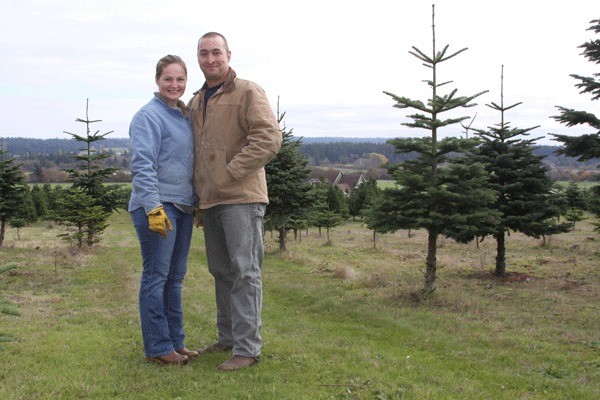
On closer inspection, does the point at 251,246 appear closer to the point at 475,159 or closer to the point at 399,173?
the point at 399,173

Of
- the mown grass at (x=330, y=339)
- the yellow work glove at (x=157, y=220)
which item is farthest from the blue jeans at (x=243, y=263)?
the yellow work glove at (x=157, y=220)

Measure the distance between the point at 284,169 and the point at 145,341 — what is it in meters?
16.3

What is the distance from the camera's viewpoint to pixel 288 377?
15.7ft

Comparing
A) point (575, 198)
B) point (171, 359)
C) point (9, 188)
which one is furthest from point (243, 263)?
point (575, 198)

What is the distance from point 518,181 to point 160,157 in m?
12.1

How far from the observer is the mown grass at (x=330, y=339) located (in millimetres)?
4598

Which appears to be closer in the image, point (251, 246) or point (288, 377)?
point (288, 377)

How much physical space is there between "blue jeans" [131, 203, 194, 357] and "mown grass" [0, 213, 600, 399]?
0.93 ft

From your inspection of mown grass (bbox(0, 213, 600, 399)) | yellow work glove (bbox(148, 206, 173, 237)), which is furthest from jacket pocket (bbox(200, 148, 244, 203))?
mown grass (bbox(0, 213, 600, 399))

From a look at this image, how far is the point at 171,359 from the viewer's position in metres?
5.02

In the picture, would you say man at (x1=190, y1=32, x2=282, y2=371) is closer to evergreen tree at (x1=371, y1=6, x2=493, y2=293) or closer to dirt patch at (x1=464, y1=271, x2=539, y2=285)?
evergreen tree at (x1=371, y1=6, x2=493, y2=293)

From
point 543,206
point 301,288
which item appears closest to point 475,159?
point 543,206

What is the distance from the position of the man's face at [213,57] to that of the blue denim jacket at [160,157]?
1.69 feet

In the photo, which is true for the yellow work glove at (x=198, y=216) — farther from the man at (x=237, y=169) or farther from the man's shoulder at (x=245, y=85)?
the man's shoulder at (x=245, y=85)
